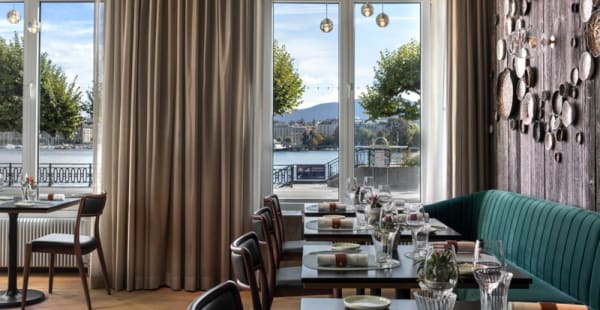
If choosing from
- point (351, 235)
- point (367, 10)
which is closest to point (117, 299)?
point (351, 235)

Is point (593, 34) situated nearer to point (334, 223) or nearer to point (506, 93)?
point (506, 93)

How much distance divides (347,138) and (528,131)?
1.91 meters

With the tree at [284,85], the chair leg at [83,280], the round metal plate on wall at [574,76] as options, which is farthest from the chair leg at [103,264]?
the round metal plate on wall at [574,76]

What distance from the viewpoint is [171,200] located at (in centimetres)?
548

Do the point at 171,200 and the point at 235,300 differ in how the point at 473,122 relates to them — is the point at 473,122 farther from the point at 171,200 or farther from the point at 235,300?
the point at 235,300

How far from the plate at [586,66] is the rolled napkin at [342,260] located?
6.50 ft

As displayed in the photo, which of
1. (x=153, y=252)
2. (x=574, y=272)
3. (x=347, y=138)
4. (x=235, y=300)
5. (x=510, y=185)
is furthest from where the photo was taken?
(x=347, y=138)

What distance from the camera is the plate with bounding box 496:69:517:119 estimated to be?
4820 millimetres

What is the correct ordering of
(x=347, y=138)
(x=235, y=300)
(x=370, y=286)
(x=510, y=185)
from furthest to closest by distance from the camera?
(x=347, y=138)
(x=510, y=185)
(x=370, y=286)
(x=235, y=300)

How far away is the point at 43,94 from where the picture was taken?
19.9 feet

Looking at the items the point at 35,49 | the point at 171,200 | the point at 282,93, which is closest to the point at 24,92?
the point at 35,49

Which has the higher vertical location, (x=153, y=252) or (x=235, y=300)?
(x=235, y=300)

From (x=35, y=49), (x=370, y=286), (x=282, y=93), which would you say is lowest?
(x=370, y=286)

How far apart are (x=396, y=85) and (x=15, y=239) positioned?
12.7ft
